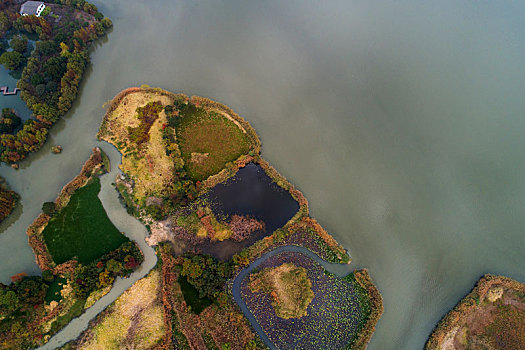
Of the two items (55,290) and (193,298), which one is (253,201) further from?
(55,290)

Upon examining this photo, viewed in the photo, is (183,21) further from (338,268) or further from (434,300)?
(434,300)

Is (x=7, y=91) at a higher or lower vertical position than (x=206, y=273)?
lower

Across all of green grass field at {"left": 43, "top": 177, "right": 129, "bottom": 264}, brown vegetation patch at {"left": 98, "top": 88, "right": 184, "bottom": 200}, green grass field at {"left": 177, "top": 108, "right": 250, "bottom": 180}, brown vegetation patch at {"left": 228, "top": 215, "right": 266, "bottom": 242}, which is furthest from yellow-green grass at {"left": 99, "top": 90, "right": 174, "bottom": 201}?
brown vegetation patch at {"left": 228, "top": 215, "right": 266, "bottom": 242}

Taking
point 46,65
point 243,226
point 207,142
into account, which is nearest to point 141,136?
point 207,142

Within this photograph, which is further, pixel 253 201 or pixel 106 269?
pixel 253 201

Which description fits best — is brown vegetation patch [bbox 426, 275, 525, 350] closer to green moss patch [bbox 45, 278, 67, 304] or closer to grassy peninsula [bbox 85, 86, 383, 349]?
grassy peninsula [bbox 85, 86, 383, 349]

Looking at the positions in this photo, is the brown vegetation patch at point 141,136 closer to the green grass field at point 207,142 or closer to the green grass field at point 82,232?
the green grass field at point 207,142
